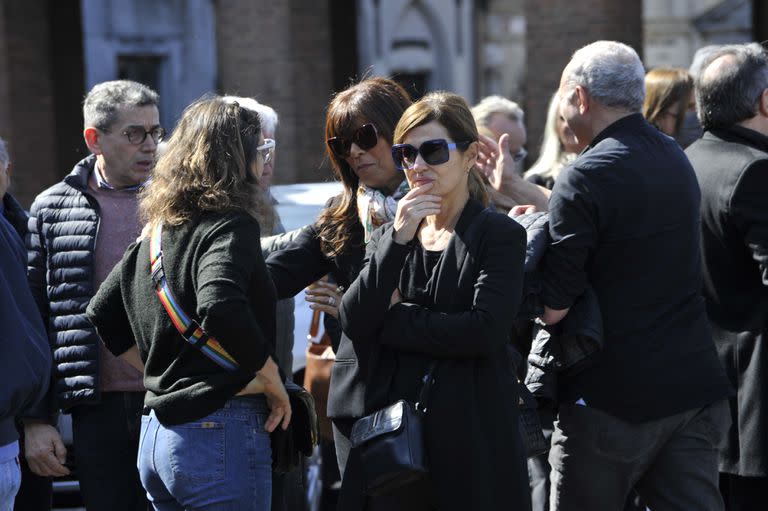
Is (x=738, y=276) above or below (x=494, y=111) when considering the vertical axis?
below

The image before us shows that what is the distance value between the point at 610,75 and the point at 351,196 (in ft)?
3.21

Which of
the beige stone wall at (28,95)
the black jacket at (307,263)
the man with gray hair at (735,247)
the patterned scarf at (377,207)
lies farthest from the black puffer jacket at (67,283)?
the beige stone wall at (28,95)

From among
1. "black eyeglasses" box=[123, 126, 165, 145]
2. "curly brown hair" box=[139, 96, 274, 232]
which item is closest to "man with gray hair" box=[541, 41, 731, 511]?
"curly brown hair" box=[139, 96, 274, 232]

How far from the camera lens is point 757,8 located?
17109mm

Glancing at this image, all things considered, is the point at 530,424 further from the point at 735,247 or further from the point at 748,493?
the point at 748,493

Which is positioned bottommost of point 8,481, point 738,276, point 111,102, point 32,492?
point 32,492

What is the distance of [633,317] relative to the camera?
12.5ft

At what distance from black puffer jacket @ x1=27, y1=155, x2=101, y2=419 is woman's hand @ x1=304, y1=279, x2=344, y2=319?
2.84ft

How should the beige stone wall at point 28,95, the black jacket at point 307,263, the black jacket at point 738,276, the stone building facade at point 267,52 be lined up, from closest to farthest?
the black jacket at point 307,263
the black jacket at point 738,276
the stone building facade at point 267,52
the beige stone wall at point 28,95

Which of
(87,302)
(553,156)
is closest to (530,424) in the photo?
(87,302)

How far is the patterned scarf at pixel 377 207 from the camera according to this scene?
13.0 feet

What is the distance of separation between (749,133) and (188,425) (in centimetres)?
242

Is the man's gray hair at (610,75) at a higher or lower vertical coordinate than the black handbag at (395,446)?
higher

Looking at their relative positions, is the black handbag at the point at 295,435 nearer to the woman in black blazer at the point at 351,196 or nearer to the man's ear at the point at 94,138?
the woman in black blazer at the point at 351,196
